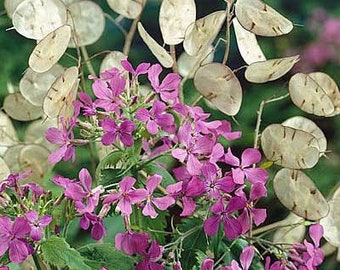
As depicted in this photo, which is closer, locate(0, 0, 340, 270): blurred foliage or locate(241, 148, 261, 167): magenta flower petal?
locate(241, 148, 261, 167): magenta flower petal

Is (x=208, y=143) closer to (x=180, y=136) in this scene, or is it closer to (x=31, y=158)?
(x=180, y=136)

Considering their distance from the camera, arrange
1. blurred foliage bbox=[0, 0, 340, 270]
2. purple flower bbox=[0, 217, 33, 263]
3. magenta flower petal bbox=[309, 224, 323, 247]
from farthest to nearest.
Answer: blurred foliage bbox=[0, 0, 340, 270] → magenta flower petal bbox=[309, 224, 323, 247] → purple flower bbox=[0, 217, 33, 263]

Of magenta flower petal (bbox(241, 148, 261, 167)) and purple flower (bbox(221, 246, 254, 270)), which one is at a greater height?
magenta flower petal (bbox(241, 148, 261, 167))

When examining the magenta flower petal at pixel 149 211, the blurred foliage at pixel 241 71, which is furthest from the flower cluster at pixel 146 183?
the blurred foliage at pixel 241 71

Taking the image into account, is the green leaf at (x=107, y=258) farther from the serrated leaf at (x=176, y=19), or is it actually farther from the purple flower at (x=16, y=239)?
the serrated leaf at (x=176, y=19)

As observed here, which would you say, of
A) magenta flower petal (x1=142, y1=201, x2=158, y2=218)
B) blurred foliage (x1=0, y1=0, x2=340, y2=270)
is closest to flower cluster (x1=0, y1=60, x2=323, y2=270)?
magenta flower petal (x1=142, y1=201, x2=158, y2=218)

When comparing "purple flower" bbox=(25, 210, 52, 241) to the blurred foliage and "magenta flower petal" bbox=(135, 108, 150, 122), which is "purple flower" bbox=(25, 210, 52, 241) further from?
the blurred foliage

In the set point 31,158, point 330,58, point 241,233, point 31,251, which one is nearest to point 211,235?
point 241,233
